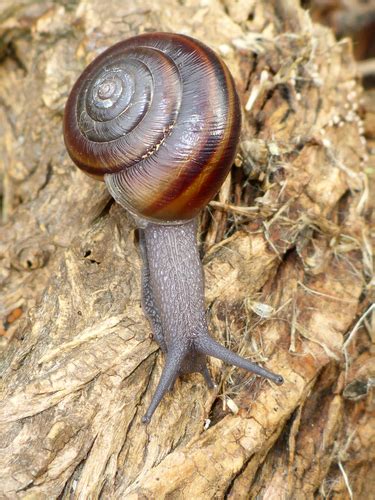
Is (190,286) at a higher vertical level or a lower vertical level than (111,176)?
lower

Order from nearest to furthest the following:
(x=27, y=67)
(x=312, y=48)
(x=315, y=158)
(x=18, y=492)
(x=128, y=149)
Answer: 1. (x=18, y=492)
2. (x=128, y=149)
3. (x=315, y=158)
4. (x=312, y=48)
5. (x=27, y=67)

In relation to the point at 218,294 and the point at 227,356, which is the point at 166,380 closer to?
the point at 227,356

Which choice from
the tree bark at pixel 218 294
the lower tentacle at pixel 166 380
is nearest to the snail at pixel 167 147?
the lower tentacle at pixel 166 380

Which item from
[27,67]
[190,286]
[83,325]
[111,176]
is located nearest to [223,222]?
[190,286]

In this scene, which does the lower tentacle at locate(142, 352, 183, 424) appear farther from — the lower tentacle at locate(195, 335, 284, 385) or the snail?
the lower tentacle at locate(195, 335, 284, 385)

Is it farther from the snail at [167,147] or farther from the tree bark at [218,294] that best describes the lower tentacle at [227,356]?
the tree bark at [218,294]

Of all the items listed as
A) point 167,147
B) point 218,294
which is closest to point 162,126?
point 167,147

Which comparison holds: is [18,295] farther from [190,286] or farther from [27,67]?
[27,67]
